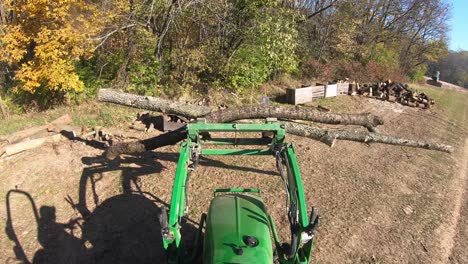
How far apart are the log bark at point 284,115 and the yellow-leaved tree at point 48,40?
668 cm

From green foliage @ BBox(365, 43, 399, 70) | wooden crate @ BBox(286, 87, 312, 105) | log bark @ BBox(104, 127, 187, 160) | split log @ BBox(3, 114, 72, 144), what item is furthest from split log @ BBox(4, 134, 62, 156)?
green foliage @ BBox(365, 43, 399, 70)

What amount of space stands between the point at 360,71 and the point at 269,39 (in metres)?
11.7

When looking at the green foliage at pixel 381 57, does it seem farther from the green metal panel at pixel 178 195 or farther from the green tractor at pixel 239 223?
the green metal panel at pixel 178 195

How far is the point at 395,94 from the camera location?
69.8 feet

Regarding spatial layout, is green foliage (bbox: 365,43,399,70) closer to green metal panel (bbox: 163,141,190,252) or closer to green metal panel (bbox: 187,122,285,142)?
green metal panel (bbox: 187,122,285,142)

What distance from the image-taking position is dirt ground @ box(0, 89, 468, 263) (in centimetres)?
634

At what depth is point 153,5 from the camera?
1409 centimetres

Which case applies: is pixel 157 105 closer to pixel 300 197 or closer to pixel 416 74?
pixel 300 197

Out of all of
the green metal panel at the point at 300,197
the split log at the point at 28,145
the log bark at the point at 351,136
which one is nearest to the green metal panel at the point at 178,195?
the green metal panel at the point at 300,197

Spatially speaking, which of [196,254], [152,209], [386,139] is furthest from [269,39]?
[196,254]

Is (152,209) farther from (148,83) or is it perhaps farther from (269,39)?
(269,39)

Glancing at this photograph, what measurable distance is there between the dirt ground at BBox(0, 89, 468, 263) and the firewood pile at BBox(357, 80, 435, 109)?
9803mm

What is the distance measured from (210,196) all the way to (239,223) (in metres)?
3.60

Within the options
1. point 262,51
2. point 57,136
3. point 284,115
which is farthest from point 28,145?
point 262,51
